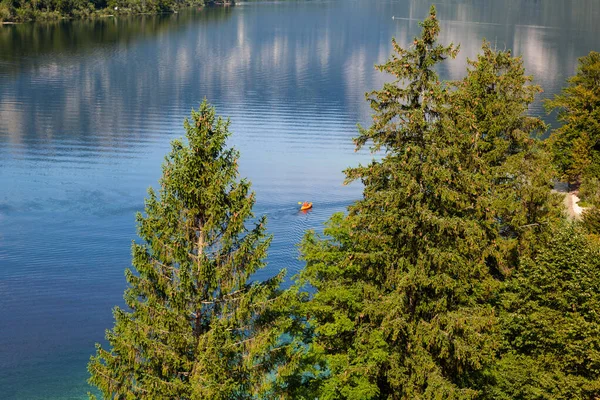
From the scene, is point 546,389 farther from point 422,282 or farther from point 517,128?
point 517,128

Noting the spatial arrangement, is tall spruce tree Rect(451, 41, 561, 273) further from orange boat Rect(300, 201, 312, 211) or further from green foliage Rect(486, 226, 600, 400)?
orange boat Rect(300, 201, 312, 211)

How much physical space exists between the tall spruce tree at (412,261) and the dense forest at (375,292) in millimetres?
65

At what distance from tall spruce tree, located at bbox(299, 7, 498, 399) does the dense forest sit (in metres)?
0.06

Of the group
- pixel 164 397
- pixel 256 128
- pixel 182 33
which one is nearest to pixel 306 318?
pixel 164 397

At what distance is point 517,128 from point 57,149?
→ 176 ft

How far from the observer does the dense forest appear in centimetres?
1848

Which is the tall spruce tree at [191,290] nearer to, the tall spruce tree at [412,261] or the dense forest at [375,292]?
the dense forest at [375,292]

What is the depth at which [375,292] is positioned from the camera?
22328 millimetres

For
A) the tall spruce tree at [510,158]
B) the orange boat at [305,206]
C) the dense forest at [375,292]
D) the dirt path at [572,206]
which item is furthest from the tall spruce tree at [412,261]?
the orange boat at [305,206]

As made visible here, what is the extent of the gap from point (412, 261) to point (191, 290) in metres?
7.29

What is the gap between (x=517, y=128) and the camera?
34.6m

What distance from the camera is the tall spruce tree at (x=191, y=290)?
59.6 ft

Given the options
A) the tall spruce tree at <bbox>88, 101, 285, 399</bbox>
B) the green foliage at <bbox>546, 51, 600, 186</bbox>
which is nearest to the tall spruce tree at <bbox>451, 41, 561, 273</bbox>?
the tall spruce tree at <bbox>88, 101, 285, 399</bbox>

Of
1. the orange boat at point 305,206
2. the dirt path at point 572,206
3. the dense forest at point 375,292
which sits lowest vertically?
the orange boat at point 305,206
